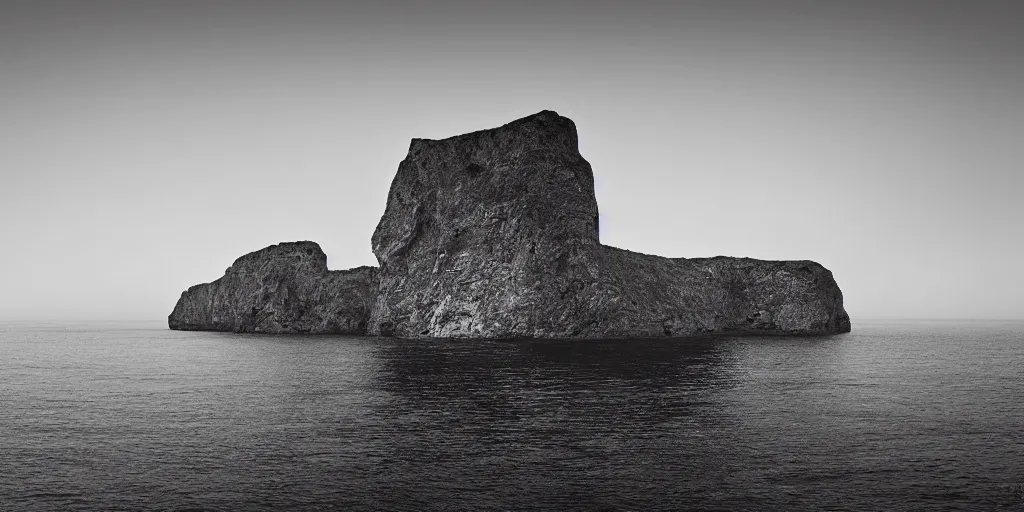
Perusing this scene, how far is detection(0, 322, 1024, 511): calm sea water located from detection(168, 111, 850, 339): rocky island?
68.1m

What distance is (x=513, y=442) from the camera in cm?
2269

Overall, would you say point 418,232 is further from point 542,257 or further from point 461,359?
point 461,359

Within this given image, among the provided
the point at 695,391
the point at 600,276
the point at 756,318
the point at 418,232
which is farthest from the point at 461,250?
the point at 695,391

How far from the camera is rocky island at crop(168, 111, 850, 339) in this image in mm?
114188

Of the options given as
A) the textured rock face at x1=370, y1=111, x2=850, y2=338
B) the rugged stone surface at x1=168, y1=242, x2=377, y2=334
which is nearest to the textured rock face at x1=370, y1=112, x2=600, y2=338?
the textured rock face at x1=370, y1=111, x2=850, y2=338

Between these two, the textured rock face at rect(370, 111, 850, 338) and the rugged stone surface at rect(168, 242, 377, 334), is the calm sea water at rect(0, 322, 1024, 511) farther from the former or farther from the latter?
the rugged stone surface at rect(168, 242, 377, 334)

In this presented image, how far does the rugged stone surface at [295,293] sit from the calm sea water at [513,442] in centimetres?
9911

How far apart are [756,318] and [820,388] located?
404 feet

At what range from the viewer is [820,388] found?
39125 millimetres

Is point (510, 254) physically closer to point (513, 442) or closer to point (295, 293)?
point (295, 293)

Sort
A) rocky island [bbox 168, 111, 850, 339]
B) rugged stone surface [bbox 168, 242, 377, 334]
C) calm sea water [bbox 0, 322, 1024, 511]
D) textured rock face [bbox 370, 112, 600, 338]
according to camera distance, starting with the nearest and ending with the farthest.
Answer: calm sea water [bbox 0, 322, 1024, 511]
textured rock face [bbox 370, 112, 600, 338]
rocky island [bbox 168, 111, 850, 339]
rugged stone surface [bbox 168, 242, 377, 334]

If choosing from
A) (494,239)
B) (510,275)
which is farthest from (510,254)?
(494,239)

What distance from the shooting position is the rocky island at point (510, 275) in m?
114

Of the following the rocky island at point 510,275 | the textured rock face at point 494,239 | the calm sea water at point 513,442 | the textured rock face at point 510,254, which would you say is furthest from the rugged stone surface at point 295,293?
the calm sea water at point 513,442
